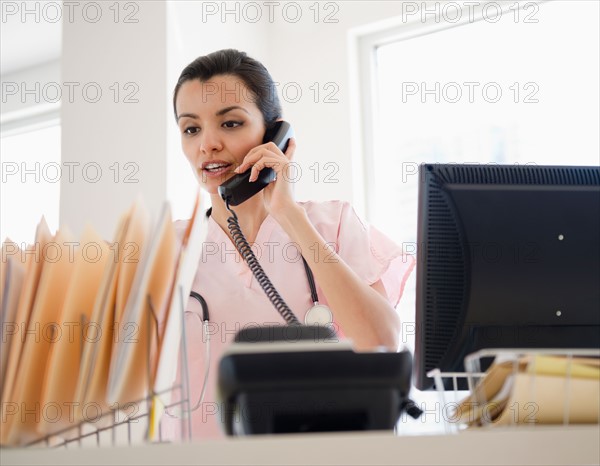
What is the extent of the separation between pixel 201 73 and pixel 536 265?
3.51 feet

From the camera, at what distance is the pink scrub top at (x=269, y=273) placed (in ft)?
5.14

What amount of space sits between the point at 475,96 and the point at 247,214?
161 cm

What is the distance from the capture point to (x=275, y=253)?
5.57 feet

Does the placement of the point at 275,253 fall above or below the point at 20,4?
below

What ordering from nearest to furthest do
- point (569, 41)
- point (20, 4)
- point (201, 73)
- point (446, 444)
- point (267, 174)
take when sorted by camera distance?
point (446, 444) → point (267, 174) → point (201, 73) → point (569, 41) → point (20, 4)

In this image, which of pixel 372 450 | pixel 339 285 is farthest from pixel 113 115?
pixel 372 450

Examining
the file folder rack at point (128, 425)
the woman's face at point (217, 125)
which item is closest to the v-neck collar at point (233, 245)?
the woman's face at point (217, 125)

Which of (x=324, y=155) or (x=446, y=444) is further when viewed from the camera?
(x=324, y=155)

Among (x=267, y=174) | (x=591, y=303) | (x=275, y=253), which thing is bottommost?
(x=591, y=303)

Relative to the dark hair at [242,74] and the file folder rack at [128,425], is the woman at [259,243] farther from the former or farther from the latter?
the file folder rack at [128,425]

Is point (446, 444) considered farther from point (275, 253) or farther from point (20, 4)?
point (20, 4)

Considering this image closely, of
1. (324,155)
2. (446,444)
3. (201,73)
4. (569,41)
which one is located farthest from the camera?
(324,155)

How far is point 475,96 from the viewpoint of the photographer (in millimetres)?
3090

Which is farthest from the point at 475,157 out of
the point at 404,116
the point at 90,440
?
the point at 90,440
